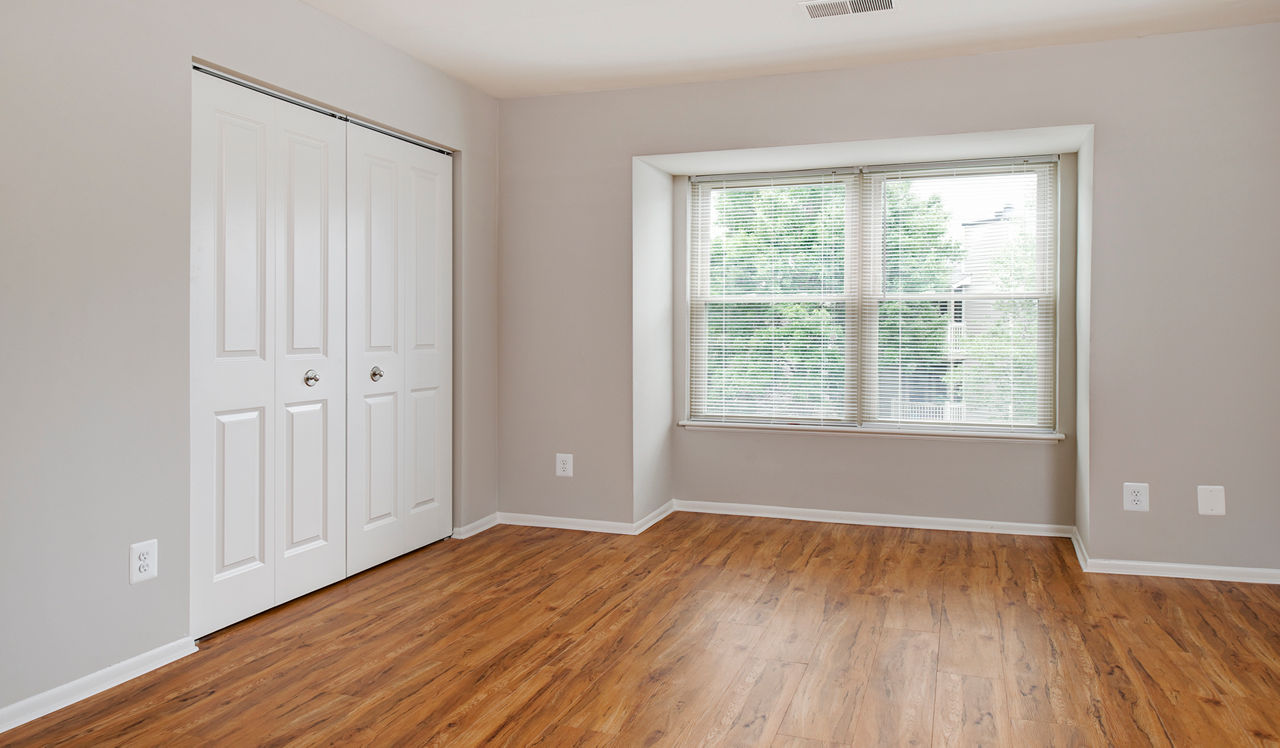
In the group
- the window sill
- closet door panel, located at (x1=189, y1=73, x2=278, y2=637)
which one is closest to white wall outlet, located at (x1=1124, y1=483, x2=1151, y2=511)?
the window sill

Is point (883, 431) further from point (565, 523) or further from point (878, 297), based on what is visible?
point (565, 523)

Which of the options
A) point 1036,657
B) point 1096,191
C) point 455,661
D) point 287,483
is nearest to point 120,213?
point 287,483

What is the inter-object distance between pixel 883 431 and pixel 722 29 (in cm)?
228

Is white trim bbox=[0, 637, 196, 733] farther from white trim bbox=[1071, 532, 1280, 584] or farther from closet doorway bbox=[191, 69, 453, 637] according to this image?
white trim bbox=[1071, 532, 1280, 584]

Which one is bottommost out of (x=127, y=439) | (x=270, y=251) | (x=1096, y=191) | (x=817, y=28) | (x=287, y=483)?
(x=287, y=483)

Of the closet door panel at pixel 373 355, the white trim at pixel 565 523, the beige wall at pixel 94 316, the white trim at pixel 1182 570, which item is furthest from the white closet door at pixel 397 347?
the white trim at pixel 1182 570

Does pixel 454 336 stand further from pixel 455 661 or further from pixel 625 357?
pixel 455 661

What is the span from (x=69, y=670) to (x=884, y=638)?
2.54 metres

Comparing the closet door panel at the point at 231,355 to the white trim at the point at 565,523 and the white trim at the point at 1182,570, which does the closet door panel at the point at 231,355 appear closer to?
the white trim at the point at 565,523

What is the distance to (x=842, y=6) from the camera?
128 inches

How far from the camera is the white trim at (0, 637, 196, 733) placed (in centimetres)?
224

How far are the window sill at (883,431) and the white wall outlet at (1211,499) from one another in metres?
0.77

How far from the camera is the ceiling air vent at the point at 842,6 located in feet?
10.5

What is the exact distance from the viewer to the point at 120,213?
8.19 feet
